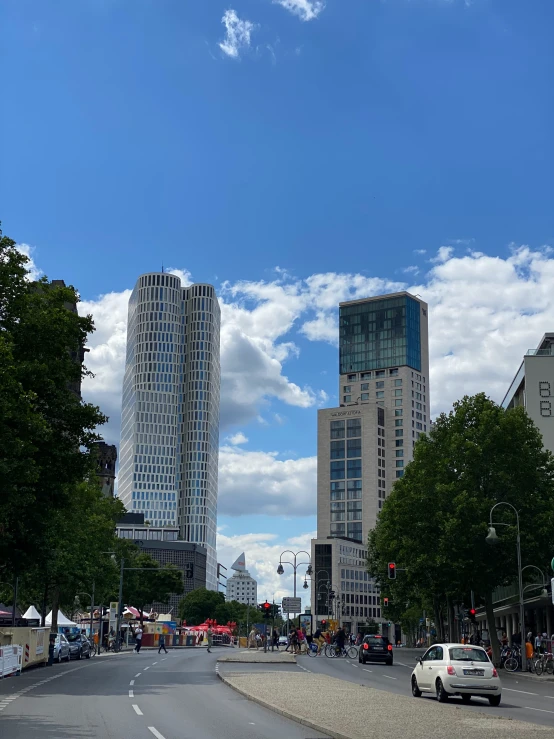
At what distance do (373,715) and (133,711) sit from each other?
5466mm

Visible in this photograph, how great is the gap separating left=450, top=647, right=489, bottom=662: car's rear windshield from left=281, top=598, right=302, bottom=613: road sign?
47123 millimetres

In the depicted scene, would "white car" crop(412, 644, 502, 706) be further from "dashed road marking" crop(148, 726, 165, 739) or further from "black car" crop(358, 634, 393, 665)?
"black car" crop(358, 634, 393, 665)

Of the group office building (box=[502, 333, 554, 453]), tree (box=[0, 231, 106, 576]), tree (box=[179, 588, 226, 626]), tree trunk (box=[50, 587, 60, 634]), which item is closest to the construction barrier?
tree (box=[0, 231, 106, 576])

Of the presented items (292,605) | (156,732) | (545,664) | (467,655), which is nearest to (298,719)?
(156,732)

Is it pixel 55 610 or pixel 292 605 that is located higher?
pixel 292 605

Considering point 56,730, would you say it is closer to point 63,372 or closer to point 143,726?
point 143,726

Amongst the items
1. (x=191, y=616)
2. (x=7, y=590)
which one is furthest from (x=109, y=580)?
(x=191, y=616)

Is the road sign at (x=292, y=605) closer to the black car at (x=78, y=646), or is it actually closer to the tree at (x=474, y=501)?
the black car at (x=78, y=646)

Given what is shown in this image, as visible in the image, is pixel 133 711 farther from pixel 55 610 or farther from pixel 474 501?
pixel 55 610

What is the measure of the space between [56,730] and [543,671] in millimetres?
31755

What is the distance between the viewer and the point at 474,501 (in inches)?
1880

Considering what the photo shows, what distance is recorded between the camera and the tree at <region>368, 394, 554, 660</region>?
48.1 metres

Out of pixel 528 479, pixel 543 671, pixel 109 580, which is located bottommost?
pixel 543 671

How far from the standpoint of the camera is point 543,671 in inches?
1642
